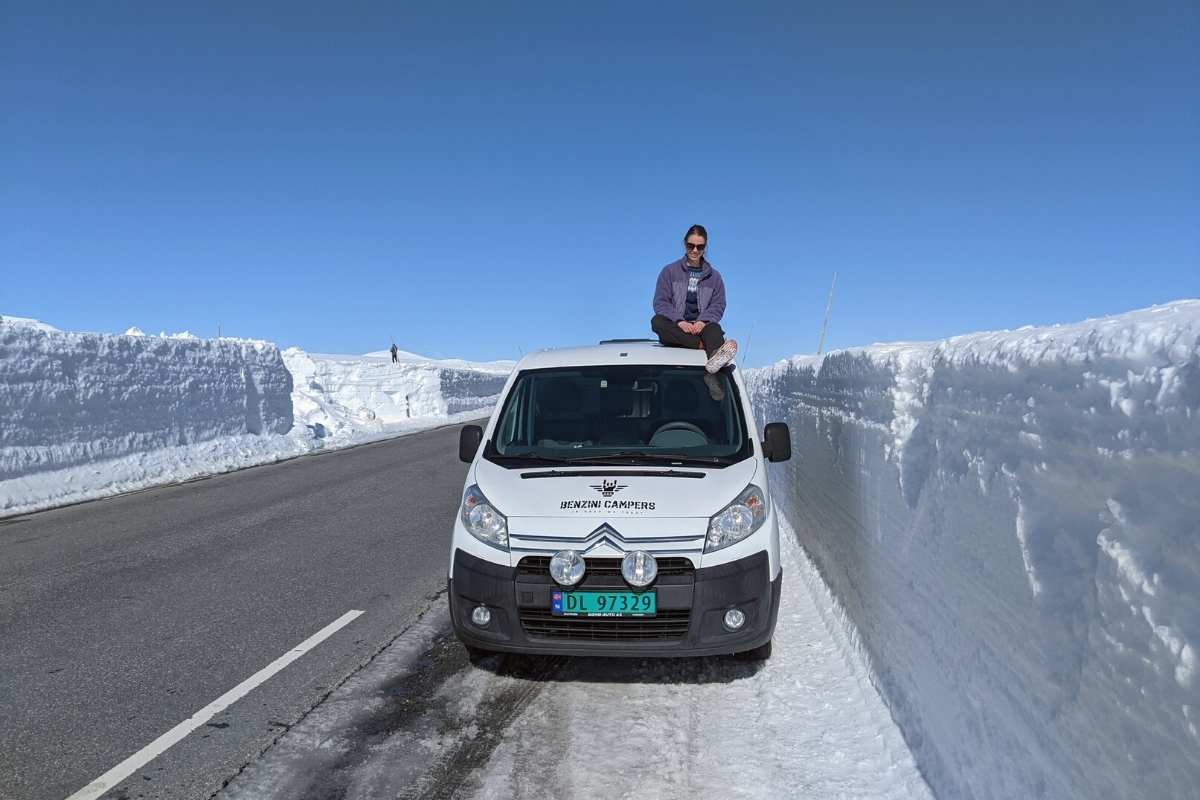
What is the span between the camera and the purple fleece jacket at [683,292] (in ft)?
21.3

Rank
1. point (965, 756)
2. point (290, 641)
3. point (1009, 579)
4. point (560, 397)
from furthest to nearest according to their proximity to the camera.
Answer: point (560, 397) → point (290, 641) → point (965, 756) → point (1009, 579)

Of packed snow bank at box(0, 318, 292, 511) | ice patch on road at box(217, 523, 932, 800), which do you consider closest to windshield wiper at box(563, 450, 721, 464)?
ice patch on road at box(217, 523, 932, 800)

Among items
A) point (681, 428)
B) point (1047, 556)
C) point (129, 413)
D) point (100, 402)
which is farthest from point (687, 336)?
point (129, 413)

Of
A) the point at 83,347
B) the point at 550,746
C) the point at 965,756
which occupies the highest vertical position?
the point at 83,347

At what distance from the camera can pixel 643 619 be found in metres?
3.77

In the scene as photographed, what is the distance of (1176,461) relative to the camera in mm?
1562

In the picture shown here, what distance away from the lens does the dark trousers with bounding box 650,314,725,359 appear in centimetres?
557

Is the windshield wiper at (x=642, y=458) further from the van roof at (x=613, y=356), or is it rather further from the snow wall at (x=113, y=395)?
the snow wall at (x=113, y=395)

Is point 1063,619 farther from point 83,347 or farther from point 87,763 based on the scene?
point 83,347

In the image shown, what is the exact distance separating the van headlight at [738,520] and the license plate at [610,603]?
39 cm

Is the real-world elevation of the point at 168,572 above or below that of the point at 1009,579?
below

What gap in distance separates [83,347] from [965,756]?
14302 millimetres

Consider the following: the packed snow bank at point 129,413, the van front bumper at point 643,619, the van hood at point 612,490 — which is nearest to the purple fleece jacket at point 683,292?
the van hood at point 612,490

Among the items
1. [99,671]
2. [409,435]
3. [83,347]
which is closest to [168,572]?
[99,671]
